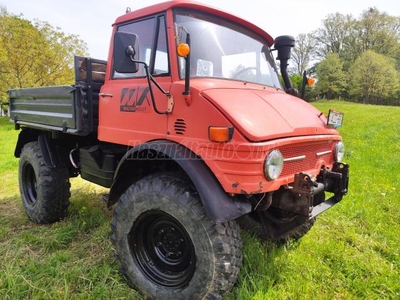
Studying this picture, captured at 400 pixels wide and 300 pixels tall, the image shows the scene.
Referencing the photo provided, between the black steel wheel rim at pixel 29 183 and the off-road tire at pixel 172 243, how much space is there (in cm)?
236

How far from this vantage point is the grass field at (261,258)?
2449mm

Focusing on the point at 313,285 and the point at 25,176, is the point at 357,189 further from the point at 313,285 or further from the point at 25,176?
the point at 25,176

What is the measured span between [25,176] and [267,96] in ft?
12.1

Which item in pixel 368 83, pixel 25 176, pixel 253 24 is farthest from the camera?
pixel 368 83

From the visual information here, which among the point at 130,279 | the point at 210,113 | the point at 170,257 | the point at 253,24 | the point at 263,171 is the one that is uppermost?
the point at 253,24

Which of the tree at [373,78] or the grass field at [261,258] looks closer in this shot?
the grass field at [261,258]

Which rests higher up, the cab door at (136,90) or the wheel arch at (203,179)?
the cab door at (136,90)

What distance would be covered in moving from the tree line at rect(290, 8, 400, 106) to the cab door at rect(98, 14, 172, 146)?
87.4ft

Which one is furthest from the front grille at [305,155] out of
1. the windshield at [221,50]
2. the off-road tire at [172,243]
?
the windshield at [221,50]

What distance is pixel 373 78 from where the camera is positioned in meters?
30.7

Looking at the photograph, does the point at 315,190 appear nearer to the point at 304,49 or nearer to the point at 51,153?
the point at 51,153

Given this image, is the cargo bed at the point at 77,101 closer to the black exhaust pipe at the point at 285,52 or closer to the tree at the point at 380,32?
the black exhaust pipe at the point at 285,52

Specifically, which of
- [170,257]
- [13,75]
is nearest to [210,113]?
[170,257]

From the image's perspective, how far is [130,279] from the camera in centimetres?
251
